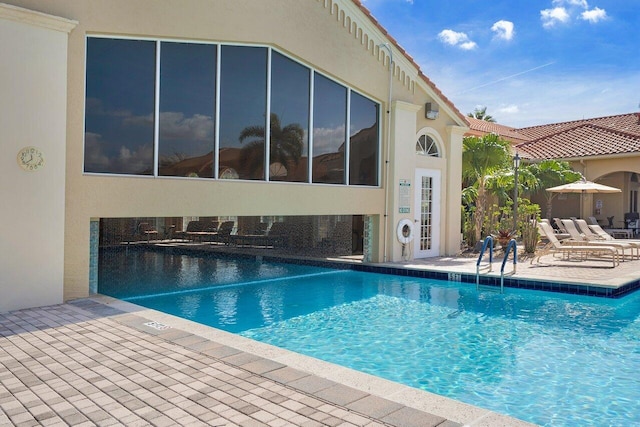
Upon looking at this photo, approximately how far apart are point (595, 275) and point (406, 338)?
7.00 meters

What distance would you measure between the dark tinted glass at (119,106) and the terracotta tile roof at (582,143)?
2228 centimetres

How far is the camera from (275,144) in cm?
1134

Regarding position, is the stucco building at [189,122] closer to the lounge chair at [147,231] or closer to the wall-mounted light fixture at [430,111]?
the wall-mounted light fixture at [430,111]

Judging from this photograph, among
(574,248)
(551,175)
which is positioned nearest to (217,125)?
(574,248)

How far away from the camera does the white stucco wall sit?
301 inches

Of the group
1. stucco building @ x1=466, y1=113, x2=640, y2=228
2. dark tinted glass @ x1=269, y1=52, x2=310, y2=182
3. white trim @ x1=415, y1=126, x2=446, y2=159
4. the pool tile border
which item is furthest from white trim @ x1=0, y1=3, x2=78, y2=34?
stucco building @ x1=466, y1=113, x2=640, y2=228

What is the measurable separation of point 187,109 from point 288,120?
8.65 feet

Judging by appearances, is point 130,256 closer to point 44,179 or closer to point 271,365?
point 44,179

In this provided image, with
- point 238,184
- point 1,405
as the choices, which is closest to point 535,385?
point 1,405

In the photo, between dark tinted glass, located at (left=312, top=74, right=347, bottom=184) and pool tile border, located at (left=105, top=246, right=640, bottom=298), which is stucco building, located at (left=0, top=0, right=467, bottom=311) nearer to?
dark tinted glass, located at (left=312, top=74, right=347, bottom=184)

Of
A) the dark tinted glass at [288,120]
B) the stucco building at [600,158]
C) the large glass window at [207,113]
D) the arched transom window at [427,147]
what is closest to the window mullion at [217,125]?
the large glass window at [207,113]

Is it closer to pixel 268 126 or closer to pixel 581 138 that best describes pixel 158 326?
pixel 268 126

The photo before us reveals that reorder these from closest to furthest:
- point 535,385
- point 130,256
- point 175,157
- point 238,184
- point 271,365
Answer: point 271,365
point 535,385
point 175,157
point 238,184
point 130,256

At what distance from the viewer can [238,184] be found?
10.6 meters
